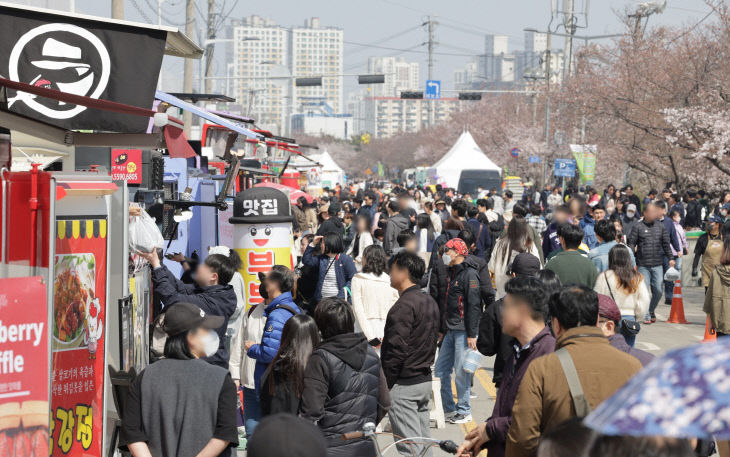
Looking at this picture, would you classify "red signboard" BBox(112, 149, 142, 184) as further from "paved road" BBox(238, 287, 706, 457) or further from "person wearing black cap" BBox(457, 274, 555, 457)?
"person wearing black cap" BBox(457, 274, 555, 457)

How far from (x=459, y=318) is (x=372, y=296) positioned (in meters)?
0.98

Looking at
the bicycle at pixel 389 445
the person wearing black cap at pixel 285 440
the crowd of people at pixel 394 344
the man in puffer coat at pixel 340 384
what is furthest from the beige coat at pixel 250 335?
the person wearing black cap at pixel 285 440

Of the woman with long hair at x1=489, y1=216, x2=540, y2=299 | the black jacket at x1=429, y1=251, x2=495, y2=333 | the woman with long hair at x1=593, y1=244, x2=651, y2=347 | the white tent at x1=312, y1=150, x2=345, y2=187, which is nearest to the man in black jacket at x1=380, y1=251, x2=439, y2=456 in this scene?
the black jacket at x1=429, y1=251, x2=495, y2=333

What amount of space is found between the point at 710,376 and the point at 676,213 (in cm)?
1924

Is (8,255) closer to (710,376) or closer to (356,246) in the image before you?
(710,376)

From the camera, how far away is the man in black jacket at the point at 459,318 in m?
9.00

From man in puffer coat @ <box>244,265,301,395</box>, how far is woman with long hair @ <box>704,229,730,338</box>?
13.8 feet

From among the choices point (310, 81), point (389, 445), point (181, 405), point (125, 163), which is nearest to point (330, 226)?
point (125, 163)

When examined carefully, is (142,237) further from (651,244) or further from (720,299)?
(651,244)

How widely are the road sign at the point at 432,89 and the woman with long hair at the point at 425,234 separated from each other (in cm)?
3481

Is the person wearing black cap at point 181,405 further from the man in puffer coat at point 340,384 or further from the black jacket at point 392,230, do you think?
the black jacket at point 392,230

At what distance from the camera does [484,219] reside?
17.5 metres

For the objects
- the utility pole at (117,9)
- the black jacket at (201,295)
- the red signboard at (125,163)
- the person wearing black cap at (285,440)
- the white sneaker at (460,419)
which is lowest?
the white sneaker at (460,419)

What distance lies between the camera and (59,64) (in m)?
7.10
